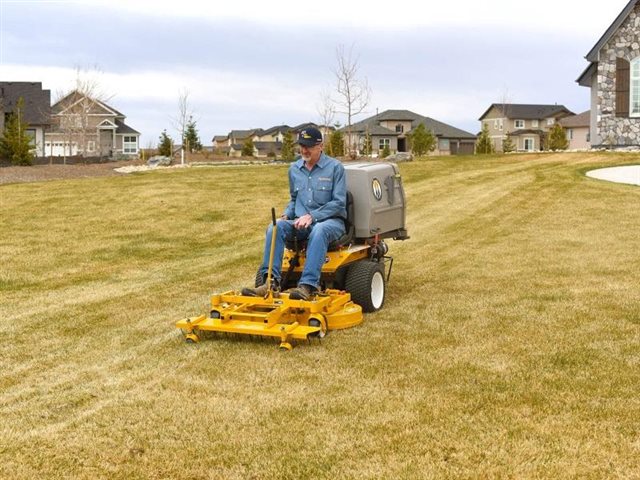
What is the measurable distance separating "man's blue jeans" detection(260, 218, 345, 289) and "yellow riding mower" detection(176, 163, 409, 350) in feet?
0.46

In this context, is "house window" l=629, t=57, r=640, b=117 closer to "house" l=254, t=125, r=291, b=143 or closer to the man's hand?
the man's hand

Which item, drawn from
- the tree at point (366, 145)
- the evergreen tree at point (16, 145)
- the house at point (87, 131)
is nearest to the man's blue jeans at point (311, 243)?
the evergreen tree at point (16, 145)

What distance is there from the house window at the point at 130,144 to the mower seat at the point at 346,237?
2383 inches

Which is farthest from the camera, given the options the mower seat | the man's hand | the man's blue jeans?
the mower seat

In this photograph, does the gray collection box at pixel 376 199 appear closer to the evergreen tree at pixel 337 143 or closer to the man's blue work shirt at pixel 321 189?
the man's blue work shirt at pixel 321 189

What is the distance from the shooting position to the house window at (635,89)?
1178 inches

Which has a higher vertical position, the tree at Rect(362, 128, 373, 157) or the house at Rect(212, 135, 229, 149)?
the house at Rect(212, 135, 229, 149)

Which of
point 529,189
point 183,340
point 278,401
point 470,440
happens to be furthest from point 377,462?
point 529,189

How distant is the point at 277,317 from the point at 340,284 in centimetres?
138

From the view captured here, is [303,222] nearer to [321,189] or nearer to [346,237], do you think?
[321,189]

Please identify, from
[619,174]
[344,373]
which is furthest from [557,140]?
[344,373]

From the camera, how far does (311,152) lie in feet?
23.7

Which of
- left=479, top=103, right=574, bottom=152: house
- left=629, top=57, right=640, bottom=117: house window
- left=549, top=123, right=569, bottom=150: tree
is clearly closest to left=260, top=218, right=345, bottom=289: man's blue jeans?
left=629, top=57, right=640, bottom=117: house window

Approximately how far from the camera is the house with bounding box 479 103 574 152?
262 ft
